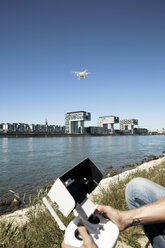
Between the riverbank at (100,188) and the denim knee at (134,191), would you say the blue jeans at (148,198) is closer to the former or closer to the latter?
the denim knee at (134,191)

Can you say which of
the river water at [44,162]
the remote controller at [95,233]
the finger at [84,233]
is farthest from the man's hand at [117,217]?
the river water at [44,162]

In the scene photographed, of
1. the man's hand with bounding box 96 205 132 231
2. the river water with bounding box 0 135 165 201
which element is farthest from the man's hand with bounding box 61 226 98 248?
the river water with bounding box 0 135 165 201

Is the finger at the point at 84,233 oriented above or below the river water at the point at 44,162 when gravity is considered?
above

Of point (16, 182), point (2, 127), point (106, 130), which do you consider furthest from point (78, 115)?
point (16, 182)

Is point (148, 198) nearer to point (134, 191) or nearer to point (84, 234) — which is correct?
point (134, 191)

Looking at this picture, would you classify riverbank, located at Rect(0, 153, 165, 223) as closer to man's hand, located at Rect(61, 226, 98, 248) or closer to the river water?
man's hand, located at Rect(61, 226, 98, 248)

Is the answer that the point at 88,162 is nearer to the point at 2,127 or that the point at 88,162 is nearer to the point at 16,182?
the point at 16,182
